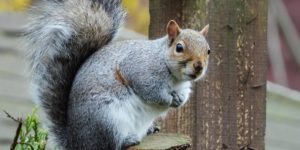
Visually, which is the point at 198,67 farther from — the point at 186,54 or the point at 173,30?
the point at 173,30

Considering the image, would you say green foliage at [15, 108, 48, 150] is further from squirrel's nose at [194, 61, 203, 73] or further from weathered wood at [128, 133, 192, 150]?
squirrel's nose at [194, 61, 203, 73]

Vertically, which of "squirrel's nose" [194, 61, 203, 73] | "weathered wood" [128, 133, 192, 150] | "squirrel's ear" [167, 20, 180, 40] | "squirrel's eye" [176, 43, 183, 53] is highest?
"squirrel's ear" [167, 20, 180, 40]

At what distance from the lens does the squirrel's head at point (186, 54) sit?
3.10 metres

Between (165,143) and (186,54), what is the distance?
1.03 feet

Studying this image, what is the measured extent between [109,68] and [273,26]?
4.19 metres

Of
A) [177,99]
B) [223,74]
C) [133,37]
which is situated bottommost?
[177,99]

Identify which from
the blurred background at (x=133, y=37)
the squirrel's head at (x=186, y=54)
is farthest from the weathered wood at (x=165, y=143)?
the blurred background at (x=133, y=37)

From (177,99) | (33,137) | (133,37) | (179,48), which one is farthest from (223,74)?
(133,37)

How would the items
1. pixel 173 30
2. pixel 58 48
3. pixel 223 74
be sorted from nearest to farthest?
pixel 173 30, pixel 58 48, pixel 223 74

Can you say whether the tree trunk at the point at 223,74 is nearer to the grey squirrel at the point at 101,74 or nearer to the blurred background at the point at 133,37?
the grey squirrel at the point at 101,74

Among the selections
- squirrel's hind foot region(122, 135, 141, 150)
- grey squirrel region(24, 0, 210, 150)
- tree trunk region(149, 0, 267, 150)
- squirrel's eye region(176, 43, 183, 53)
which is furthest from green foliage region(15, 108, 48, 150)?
tree trunk region(149, 0, 267, 150)

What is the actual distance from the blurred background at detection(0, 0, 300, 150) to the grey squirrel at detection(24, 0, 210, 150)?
0.71ft

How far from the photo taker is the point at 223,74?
145 inches

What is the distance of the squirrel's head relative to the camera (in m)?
3.10
